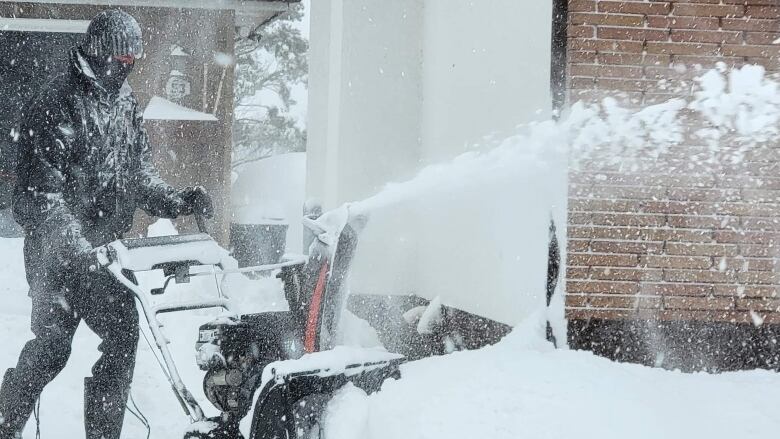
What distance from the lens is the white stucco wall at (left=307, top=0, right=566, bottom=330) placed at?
576 cm

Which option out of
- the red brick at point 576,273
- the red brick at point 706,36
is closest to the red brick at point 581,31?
the red brick at point 706,36

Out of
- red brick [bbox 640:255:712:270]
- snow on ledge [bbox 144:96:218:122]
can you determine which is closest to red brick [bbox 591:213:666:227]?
red brick [bbox 640:255:712:270]

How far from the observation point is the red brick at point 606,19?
182 inches

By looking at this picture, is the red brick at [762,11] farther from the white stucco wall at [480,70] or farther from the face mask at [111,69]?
the face mask at [111,69]

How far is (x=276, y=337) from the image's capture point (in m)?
3.03

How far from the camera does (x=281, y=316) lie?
309 cm

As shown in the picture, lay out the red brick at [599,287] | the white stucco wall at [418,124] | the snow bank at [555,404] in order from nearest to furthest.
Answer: the snow bank at [555,404] → the red brick at [599,287] → the white stucco wall at [418,124]

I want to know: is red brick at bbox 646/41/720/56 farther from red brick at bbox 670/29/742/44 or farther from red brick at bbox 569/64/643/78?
red brick at bbox 569/64/643/78

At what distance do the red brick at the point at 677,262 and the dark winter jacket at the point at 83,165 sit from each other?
2742mm

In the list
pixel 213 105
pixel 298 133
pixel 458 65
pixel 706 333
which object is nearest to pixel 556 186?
pixel 706 333

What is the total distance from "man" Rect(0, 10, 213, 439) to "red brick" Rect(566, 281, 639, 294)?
222 cm

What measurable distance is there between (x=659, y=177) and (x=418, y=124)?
9.46ft

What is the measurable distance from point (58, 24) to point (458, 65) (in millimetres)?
6152

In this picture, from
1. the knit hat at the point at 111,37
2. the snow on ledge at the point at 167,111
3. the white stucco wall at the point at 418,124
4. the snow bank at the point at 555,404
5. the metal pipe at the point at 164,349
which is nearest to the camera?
the metal pipe at the point at 164,349
